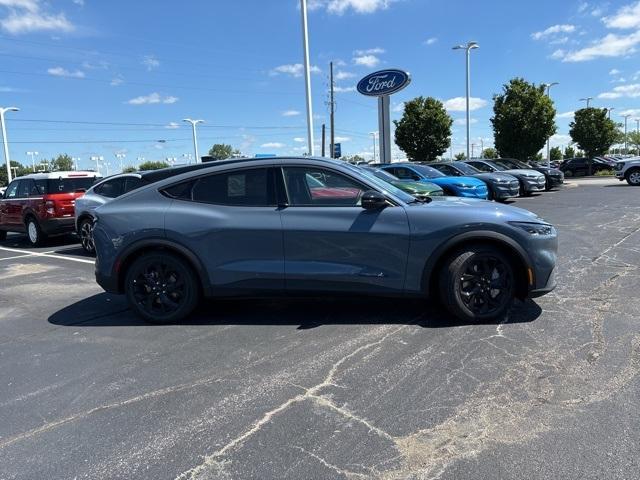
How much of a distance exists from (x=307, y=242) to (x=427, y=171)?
1312 cm

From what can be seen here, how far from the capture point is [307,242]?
4.90 m

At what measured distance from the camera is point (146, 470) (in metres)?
2.80

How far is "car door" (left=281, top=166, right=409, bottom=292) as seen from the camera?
4.78 m

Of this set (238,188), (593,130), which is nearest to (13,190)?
(238,188)

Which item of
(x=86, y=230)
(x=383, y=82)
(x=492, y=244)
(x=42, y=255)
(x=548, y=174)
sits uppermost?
(x=383, y=82)

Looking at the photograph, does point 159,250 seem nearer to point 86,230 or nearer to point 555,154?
point 86,230

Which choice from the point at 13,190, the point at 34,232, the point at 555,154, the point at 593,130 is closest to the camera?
the point at 34,232

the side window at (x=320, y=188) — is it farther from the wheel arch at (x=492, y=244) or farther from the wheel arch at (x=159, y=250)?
the wheel arch at (x=159, y=250)

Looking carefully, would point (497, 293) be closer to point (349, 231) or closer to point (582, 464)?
point (349, 231)

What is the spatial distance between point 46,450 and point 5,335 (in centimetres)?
276

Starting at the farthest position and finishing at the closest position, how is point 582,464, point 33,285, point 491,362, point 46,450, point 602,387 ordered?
point 33,285 < point 491,362 < point 602,387 < point 46,450 < point 582,464

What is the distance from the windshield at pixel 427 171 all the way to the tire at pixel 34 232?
11.1m

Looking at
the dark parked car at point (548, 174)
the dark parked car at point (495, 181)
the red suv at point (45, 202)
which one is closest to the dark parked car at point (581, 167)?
the dark parked car at point (548, 174)

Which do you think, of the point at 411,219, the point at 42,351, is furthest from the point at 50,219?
the point at 411,219
